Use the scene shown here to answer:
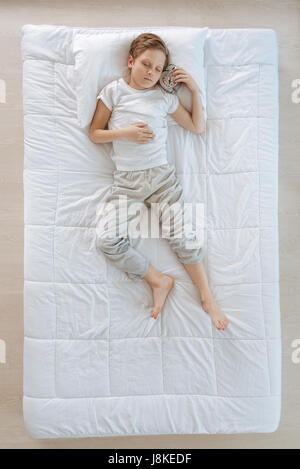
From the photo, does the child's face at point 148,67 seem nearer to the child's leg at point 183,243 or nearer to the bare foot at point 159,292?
the child's leg at point 183,243

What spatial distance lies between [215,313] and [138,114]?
2.38 feet

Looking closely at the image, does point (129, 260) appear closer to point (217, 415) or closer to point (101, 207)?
point (101, 207)

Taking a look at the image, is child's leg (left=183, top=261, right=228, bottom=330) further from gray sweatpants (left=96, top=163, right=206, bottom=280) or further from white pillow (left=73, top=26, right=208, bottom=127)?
white pillow (left=73, top=26, right=208, bottom=127)

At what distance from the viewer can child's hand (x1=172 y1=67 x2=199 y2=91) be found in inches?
48.8

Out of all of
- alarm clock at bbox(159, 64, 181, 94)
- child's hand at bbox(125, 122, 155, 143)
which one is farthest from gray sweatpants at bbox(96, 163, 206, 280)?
alarm clock at bbox(159, 64, 181, 94)

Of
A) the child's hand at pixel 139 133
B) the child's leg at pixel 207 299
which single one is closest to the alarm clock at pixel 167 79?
the child's hand at pixel 139 133

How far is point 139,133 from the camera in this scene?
123cm

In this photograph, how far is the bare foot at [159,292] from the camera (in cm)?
128

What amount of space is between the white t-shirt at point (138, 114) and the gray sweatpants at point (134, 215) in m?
0.04

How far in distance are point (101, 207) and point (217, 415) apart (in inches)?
32.3

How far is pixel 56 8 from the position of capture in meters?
1.47

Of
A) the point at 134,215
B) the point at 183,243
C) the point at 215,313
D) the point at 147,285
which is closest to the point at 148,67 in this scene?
the point at 134,215

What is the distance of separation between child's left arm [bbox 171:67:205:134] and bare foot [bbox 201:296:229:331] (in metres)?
0.59

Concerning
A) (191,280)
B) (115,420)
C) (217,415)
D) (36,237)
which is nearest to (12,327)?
(36,237)
